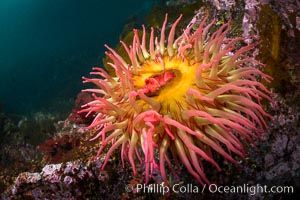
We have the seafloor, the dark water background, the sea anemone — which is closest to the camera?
the sea anemone

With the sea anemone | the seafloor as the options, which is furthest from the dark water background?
the sea anemone

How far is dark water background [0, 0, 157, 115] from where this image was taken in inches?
1016

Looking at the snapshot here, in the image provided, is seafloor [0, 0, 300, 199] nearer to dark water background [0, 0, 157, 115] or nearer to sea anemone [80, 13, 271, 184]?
sea anemone [80, 13, 271, 184]

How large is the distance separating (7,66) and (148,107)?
4190cm

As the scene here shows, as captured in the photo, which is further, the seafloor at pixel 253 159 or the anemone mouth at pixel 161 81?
the seafloor at pixel 253 159

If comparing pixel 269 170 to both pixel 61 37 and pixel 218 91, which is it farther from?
pixel 61 37

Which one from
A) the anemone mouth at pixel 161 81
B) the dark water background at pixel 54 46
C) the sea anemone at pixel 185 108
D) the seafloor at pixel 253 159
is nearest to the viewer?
the sea anemone at pixel 185 108

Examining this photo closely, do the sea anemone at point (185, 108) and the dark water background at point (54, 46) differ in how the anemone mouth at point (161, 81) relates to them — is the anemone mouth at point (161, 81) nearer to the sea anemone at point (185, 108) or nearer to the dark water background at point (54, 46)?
the sea anemone at point (185, 108)

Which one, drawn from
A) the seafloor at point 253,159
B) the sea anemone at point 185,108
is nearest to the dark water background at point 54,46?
the seafloor at point 253,159

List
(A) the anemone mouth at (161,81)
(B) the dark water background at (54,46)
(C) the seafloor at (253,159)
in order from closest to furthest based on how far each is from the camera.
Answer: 1. (A) the anemone mouth at (161,81)
2. (C) the seafloor at (253,159)
3. (B) the dark water background at (54,46)

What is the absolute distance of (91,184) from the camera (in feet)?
11.9

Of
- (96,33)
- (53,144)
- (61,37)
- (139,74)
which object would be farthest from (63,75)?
(139,74)

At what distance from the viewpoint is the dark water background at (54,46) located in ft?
84.6

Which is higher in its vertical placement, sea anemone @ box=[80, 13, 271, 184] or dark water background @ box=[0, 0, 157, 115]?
dark water background @ box=[0, 0, 157, 115]
